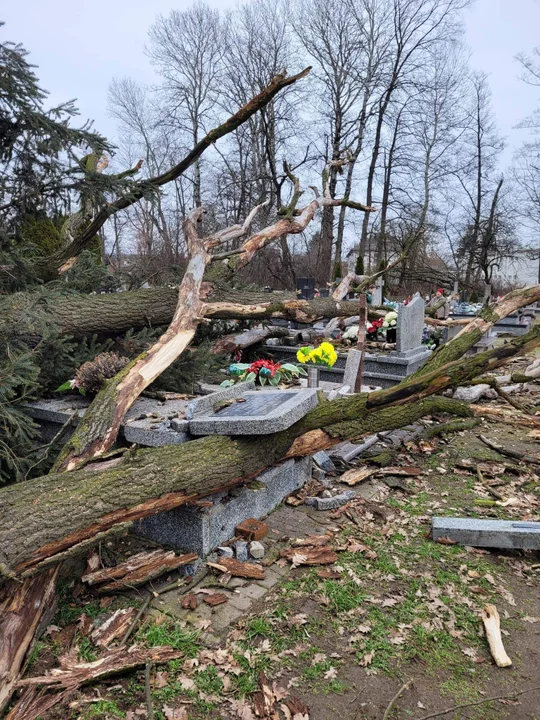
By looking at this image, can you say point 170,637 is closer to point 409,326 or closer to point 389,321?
point 409,326

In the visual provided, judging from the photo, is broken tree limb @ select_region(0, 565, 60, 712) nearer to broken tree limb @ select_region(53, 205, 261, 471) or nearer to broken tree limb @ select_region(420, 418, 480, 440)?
broken tree limb @ select_region(53, 205, 261, 471)

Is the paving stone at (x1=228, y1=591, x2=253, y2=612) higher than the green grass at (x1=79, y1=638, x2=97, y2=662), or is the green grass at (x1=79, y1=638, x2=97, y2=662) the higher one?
the green grass at (x1=79, y1=638, x2=97, y2=662)

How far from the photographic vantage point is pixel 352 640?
256 centimetres

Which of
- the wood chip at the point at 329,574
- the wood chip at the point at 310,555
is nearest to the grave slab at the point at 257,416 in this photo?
the wood chip at the point at 310,555

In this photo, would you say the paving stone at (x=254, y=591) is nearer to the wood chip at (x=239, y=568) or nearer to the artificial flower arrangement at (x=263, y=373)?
the wood chip at (x=239, y=568)

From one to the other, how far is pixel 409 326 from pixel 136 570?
20.0ft

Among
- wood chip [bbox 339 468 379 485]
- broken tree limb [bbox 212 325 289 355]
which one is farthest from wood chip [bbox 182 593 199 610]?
broken tree limb [bbox 212 325 289 355]

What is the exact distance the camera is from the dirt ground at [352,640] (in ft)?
7.12

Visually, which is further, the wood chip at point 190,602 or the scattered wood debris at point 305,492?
the scattered wood debris at point 305,492

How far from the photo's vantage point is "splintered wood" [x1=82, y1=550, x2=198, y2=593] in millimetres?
2914

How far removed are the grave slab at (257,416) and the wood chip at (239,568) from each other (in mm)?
834

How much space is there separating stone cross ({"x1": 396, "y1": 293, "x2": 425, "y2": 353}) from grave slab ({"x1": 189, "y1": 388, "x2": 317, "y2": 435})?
4114 millimetres

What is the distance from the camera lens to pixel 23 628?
2.38m

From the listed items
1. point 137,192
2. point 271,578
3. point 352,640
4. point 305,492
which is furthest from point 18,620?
point 137,192
